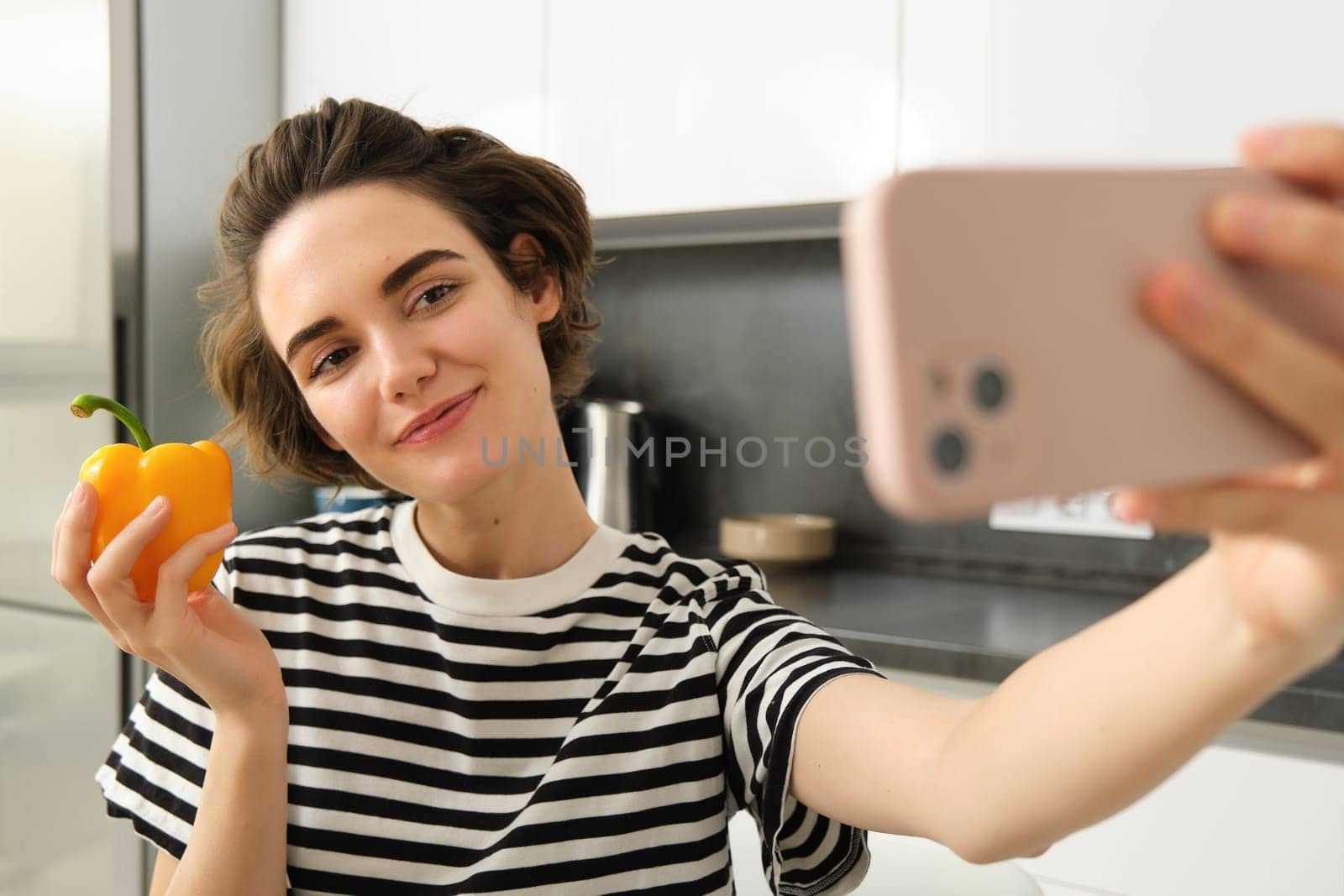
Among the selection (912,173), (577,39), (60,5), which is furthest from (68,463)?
(912,173)

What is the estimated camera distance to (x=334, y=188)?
0.90 m

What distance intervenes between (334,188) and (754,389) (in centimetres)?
132

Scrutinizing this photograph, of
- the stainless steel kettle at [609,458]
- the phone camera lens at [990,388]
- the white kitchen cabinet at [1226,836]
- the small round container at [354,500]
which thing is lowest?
the white kitchen cabinet at [1226,836]

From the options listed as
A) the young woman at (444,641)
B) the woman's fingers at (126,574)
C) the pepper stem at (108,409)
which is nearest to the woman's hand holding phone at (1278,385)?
the young woman at (444,641)

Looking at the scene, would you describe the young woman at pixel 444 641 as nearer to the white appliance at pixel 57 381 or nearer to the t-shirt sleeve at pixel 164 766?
the t-shirt sleeve at pixel 164 766

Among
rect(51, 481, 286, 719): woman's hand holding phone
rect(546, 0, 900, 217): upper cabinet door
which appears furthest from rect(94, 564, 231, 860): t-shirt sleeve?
rect(546, 0, 900, 217): upper cabinet door

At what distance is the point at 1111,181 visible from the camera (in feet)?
1.05

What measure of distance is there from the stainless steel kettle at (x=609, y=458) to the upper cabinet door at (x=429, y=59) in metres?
0.51

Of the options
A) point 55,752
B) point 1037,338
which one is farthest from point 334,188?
point 55,752

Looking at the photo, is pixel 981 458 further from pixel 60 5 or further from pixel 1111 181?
pixel 60 5

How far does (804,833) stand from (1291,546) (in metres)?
0.50

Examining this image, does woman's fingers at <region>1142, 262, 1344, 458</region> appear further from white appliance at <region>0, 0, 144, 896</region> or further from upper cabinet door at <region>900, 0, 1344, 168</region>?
white appliance at <region>0, 0, 144, 896</region>

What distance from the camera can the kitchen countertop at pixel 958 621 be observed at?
3.86 feet

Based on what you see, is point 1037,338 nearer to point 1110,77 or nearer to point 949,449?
point 949,449
